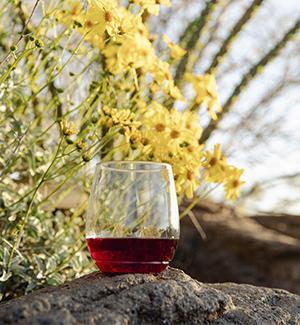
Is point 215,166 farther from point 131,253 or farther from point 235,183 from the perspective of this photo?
point 131,253

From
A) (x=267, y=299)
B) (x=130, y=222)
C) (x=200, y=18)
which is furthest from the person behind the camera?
(x=200, y=18)

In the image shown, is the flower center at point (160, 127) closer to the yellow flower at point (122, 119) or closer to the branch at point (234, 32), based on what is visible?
the yellow flower at point (122, 119)

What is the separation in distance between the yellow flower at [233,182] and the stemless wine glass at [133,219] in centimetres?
37

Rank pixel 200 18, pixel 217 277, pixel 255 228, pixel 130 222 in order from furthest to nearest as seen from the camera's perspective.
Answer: pixel 255 228 < pixel 217 277 < pixel 200 18 < pixel 130 222

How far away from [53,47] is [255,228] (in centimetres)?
283

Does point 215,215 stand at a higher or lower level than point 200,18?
lower

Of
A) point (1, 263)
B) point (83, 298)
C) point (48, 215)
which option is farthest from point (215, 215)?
point (83, 298)

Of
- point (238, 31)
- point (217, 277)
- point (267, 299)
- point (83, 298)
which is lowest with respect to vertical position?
point (217, 277)

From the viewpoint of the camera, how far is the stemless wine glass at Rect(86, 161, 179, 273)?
1203 mm

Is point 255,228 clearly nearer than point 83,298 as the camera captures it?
No

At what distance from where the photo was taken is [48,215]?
1.85 metres

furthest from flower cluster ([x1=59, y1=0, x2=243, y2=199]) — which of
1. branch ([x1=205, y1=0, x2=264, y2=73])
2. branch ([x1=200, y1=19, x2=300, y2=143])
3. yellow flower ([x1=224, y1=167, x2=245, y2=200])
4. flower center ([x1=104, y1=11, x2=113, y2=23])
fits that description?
branch ([x1=200, y1=19, x2=300, y2=143])

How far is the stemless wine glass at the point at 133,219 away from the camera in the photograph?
1203 millimetres

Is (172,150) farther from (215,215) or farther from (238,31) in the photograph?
(215,215)
